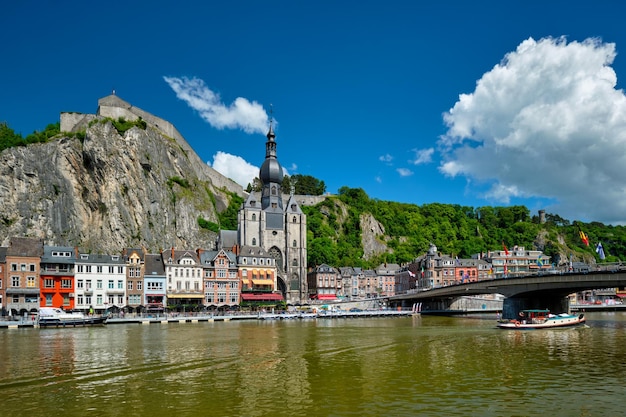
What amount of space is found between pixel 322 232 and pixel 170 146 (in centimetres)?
4231

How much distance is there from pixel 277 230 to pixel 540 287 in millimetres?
58079

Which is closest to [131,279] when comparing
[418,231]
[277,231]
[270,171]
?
[277,231]

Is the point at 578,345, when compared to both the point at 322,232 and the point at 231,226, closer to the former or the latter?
the point at 231,226

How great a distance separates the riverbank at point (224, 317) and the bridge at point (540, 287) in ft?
28.9

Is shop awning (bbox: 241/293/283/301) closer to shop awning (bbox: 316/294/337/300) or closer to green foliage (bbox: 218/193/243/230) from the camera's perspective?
shop awning (bbox: 316/294/337/300)

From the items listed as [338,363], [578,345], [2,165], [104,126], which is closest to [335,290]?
[104,126]

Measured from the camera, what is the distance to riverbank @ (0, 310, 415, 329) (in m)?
61.3

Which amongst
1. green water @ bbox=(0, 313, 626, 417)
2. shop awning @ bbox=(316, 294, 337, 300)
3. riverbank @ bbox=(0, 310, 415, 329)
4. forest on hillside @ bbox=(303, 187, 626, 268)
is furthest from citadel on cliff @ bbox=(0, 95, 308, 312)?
green water @ bbox=(0, 313, 626, 417)

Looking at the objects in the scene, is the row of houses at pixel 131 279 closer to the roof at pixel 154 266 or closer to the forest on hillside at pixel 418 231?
the roof at pixel 154 266

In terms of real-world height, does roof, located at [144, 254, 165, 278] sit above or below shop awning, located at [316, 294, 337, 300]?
above

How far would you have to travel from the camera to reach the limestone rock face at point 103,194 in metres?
92.1

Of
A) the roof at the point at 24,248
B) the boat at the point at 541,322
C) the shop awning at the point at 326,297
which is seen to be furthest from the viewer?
the shop awning at the point at 326,297

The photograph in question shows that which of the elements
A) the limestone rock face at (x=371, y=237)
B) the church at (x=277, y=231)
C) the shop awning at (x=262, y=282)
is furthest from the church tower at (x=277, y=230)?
the limestone rock face at (x=371, y=237)

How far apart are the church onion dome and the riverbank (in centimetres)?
3691
